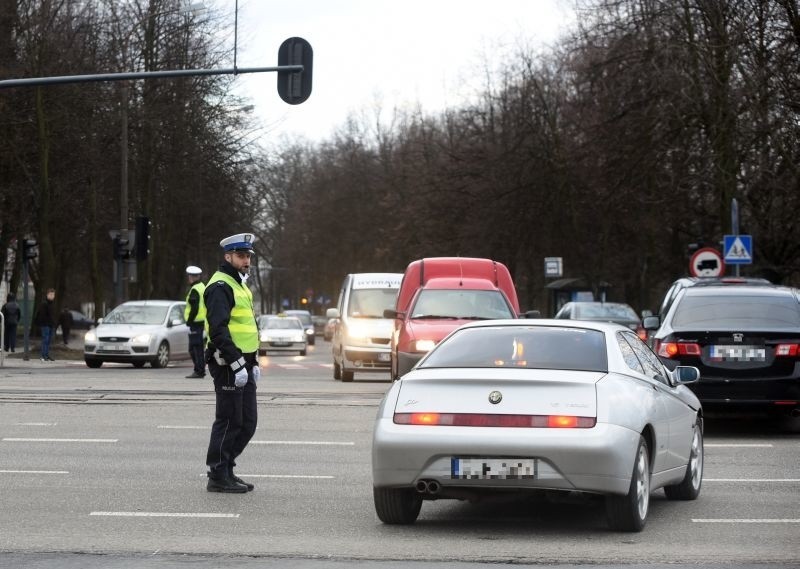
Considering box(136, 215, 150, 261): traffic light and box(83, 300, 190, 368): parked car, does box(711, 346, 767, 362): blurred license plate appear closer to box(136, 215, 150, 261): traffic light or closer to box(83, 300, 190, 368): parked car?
box(83, 300, 190, 368): parked car

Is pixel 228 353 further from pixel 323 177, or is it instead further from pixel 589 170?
pixel 323 177

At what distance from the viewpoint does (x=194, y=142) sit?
5191 centimetres

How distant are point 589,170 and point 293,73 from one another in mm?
27704

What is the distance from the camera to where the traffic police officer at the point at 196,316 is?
79.0ft

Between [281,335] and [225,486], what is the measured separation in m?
38.2

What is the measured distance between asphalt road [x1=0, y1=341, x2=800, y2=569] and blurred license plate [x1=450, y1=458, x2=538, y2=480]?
382mm

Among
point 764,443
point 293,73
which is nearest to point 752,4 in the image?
point 293,73

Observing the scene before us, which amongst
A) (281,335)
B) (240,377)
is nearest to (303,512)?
(240,377)

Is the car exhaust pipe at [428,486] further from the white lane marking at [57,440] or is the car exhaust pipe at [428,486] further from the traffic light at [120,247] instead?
the traffic light at [120,247]

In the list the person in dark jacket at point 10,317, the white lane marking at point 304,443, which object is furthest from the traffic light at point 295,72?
the person in dark jacket at point 10,317

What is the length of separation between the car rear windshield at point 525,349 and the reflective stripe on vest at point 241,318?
1902 mm

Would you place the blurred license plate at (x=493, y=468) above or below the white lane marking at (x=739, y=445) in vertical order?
above

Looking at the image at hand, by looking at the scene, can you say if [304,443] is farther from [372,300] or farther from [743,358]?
[372,300]

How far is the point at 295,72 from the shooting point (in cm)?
2402
